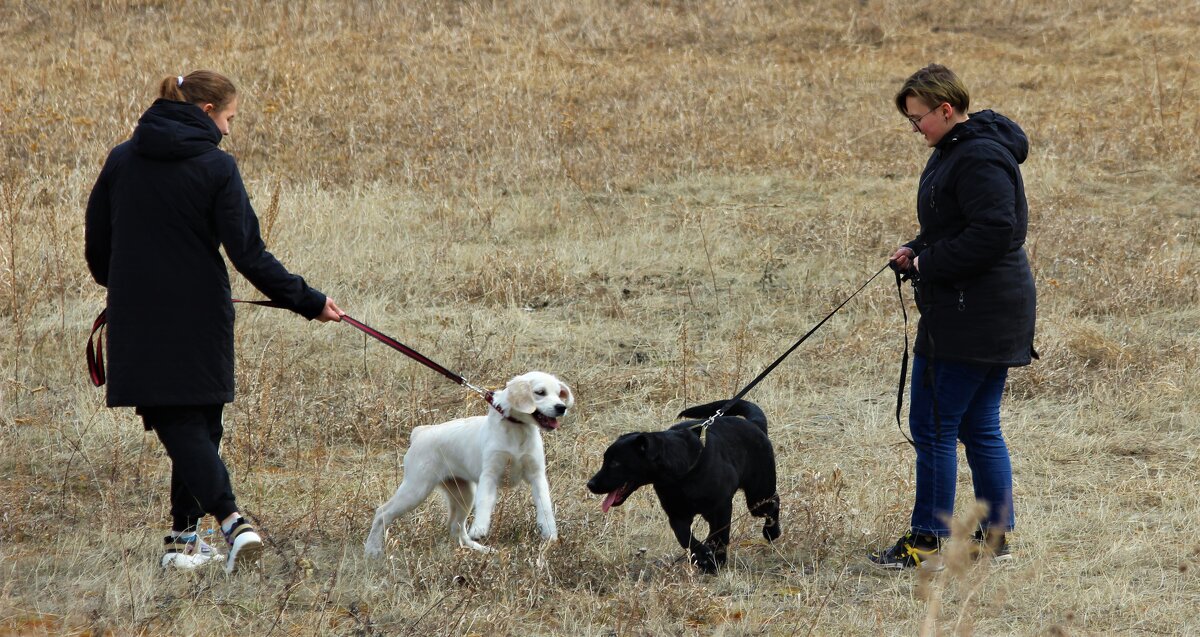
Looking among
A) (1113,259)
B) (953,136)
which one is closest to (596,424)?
(953,136)

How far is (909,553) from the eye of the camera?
15.0 feet

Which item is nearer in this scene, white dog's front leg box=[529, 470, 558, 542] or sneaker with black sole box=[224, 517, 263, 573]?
sneaker with black sole box=[224, 517, 263, 573]

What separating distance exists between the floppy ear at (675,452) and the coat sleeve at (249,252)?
1345 millimetres

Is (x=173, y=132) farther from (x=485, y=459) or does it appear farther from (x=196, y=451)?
(x=485, y=459)

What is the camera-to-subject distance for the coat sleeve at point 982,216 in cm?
417

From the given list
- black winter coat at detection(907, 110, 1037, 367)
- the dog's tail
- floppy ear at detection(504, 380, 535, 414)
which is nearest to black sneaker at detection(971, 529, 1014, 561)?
black winter coat at detection(907, 110, 1037, 367)

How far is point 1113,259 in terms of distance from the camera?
356 inches

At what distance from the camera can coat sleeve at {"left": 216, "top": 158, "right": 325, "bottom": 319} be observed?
4059mm

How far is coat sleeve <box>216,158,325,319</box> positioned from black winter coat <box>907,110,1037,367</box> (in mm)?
2289

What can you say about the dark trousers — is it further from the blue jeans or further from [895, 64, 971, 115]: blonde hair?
[895, 64, 971, 115]: blonde hair

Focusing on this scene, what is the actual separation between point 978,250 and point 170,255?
2816 mm

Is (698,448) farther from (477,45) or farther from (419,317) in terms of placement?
(477,45)

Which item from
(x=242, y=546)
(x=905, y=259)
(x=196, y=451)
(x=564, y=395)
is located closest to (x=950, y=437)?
(x=905, y=259)

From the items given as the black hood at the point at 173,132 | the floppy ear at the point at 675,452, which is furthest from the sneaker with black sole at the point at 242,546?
the floppy ear at the point at 675,452
